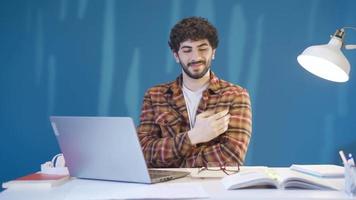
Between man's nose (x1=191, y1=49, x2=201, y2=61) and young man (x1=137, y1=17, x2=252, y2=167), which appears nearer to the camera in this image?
young man (x1=137, y1=17, x2=252, y2=167)

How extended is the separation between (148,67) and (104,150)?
144 centimetres

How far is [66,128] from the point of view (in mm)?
1335

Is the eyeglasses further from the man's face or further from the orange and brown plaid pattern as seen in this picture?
the man's face

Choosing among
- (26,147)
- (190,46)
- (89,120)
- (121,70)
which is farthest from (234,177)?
(26,147)

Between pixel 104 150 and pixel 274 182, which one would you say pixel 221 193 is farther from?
pixel 104 150

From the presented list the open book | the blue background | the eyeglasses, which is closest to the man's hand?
the eyeglasses

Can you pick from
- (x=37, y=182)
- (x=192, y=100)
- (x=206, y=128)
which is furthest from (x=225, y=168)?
(x=37, y=182)

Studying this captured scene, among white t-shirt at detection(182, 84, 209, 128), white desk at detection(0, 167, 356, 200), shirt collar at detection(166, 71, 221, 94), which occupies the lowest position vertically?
white desk at detection(0, 167, 356, 200)

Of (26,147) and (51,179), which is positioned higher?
(51,179)

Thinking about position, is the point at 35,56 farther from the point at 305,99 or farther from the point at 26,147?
the point at 305,99

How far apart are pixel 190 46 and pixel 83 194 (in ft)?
3.27

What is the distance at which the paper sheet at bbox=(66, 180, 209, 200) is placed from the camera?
3.52ft

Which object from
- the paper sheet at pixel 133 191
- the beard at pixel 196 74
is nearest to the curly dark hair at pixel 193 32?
the beard at pixel 196 74

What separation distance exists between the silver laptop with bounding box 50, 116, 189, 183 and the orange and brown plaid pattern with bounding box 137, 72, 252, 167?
1.07 feet
